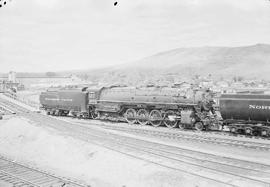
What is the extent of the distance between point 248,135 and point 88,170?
11740 millimetres

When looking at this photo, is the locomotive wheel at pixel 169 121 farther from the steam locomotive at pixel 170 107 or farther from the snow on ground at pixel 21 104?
the snow on ground at pixel 21 104

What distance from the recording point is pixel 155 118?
27953 mm

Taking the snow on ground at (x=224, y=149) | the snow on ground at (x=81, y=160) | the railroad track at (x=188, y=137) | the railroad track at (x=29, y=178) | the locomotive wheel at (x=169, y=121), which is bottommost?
the railroad track at (x=29, y=178)

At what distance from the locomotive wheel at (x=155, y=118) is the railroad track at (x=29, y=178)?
11947 mm

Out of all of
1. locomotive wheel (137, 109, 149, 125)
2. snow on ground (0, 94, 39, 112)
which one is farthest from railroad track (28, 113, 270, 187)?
snow on ground (0, 94, 39, 112)

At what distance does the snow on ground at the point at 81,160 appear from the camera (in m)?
15.2

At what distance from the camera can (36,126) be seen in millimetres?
28031

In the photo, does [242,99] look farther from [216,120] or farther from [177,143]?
[177,143]

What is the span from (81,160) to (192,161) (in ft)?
21.1

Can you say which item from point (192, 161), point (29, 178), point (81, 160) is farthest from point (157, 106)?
point (29, 178)

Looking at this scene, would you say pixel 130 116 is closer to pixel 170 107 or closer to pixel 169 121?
pixel 169 121

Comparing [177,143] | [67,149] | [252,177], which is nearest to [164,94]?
[177,143]

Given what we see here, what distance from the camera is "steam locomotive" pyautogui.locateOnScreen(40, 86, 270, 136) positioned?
73.6 ft

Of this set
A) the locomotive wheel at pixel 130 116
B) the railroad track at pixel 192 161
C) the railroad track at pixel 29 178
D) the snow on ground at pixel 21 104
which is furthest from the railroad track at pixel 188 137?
the snow on ground at pixel 21 104
